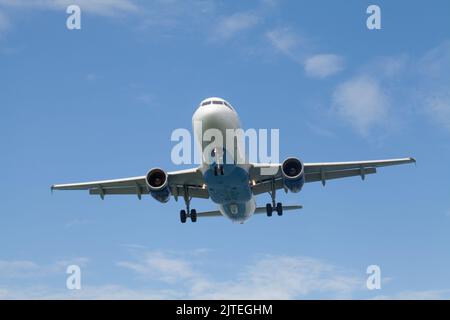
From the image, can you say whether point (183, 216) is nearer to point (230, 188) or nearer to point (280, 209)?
point (280, 209)

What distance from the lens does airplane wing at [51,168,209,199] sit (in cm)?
3903

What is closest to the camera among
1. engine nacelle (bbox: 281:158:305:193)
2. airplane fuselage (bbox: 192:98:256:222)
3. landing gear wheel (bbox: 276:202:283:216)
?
airplane fuselage (bbox: 192:98:256:222)

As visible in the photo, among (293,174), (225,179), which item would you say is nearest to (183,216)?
(225,179)

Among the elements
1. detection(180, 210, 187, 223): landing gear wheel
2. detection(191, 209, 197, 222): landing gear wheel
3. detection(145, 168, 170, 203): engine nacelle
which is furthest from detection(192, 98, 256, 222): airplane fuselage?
detection(180, 210, 187, 223): landing gear wheel

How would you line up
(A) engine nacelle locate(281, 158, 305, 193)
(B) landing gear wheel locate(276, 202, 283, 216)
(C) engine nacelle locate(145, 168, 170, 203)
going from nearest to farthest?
(A) engine nacelle locate(281, 158, 305, 193)
(C) engine nacelle locate(145, 168, 170, 203)
(B) landing gear wheel locate(276, 202, 283, 216)

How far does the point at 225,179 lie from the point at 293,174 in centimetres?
430

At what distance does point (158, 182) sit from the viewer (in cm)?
3778

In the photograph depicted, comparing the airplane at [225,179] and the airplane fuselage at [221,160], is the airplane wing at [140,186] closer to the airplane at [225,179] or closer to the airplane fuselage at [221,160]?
the airplane at [225,179]

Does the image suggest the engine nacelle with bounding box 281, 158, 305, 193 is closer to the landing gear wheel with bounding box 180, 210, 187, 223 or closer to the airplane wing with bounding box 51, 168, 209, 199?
the airplane wing with bounding box 51, 168, 209, 199

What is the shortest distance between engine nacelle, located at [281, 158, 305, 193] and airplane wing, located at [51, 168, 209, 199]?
5.25m

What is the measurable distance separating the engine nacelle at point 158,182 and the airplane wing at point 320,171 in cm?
524

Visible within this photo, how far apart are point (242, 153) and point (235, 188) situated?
6.95 ft
